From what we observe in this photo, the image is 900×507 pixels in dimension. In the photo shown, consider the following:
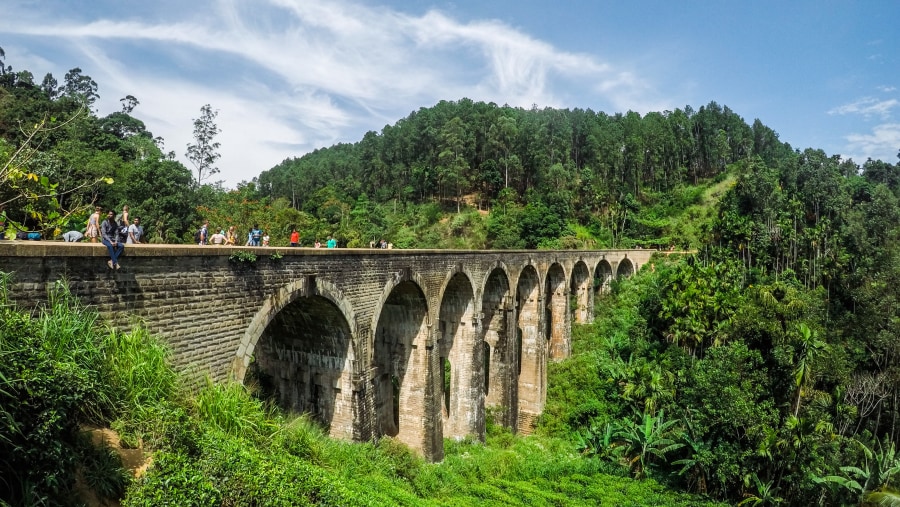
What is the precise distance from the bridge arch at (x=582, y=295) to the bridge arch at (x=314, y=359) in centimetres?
2753

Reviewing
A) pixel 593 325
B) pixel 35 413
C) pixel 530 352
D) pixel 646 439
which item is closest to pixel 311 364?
pixel 35 413

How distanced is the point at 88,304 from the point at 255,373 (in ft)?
28.7

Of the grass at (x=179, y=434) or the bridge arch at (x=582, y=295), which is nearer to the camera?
the grass at (x=179, y=434)

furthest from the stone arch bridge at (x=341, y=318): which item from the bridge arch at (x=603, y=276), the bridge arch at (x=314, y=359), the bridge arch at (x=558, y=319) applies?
the bridge arch at (x=603, y=276)

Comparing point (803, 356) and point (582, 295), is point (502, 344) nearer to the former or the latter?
point (803, 356)

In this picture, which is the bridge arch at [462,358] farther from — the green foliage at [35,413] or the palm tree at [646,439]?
the green foliage at [35,413]

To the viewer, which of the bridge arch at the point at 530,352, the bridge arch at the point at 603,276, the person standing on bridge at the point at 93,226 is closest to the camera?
the person standing on bridge at the point at 93,226

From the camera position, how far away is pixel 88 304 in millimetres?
6633

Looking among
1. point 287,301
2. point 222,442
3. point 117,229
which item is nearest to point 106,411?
point 222,442

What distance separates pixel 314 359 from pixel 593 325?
28.5 metres

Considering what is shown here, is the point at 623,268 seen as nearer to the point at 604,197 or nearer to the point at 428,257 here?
the point at 604,197

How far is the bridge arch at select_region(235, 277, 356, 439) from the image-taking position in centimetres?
1255

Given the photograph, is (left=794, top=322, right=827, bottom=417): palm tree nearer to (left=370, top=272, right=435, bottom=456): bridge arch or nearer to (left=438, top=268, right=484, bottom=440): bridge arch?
(left=438, top=268, right=484, bottom=440): bridge arch

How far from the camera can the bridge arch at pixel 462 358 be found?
20953 millimetres
